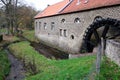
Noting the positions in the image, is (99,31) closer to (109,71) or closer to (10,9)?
(109,71)

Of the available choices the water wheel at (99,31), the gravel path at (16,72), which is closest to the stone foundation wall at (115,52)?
the water wheel at (99,31)

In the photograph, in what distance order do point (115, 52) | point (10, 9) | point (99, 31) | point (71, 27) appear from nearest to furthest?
point (115, 52)
point (99, 31)
point (71, 27)
point (10, 9)

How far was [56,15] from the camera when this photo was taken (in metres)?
23.2

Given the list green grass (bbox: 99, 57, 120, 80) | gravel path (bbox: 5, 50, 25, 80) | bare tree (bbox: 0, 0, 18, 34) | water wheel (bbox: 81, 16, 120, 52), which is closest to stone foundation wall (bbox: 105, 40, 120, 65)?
green grass (bbox: 99, 57, 120, 80)

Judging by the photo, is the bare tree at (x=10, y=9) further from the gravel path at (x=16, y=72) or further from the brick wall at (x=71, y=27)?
the gravel path at (x=16, y=72)

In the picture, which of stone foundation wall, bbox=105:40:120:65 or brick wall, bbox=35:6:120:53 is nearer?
stone foundation wall, bbox=105:40:120:65

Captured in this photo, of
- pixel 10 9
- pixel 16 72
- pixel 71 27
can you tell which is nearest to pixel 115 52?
pixel 16 72

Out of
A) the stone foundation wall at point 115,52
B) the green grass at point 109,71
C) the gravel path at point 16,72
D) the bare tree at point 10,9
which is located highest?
the bare tree at point 10,9

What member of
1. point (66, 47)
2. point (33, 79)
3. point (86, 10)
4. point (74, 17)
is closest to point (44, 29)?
point (66, 47)

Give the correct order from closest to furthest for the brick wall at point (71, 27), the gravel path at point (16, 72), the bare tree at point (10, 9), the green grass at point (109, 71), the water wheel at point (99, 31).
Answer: the green grass at point (109, 71) < the gravel path at point (16, 72) < the water wheel at point (99, 31) < the brick wall at point (71, 27) < the bare tree at point (10, 9)

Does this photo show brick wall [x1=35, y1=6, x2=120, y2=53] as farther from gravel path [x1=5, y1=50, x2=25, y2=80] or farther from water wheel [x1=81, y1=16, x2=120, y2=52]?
gravel path [x1=5, y1=50, x2=25, y2=80]

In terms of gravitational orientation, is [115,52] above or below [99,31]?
below

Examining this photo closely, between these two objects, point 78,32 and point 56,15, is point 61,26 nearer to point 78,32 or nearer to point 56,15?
point 56,15

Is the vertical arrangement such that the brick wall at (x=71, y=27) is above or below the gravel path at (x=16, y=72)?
above
